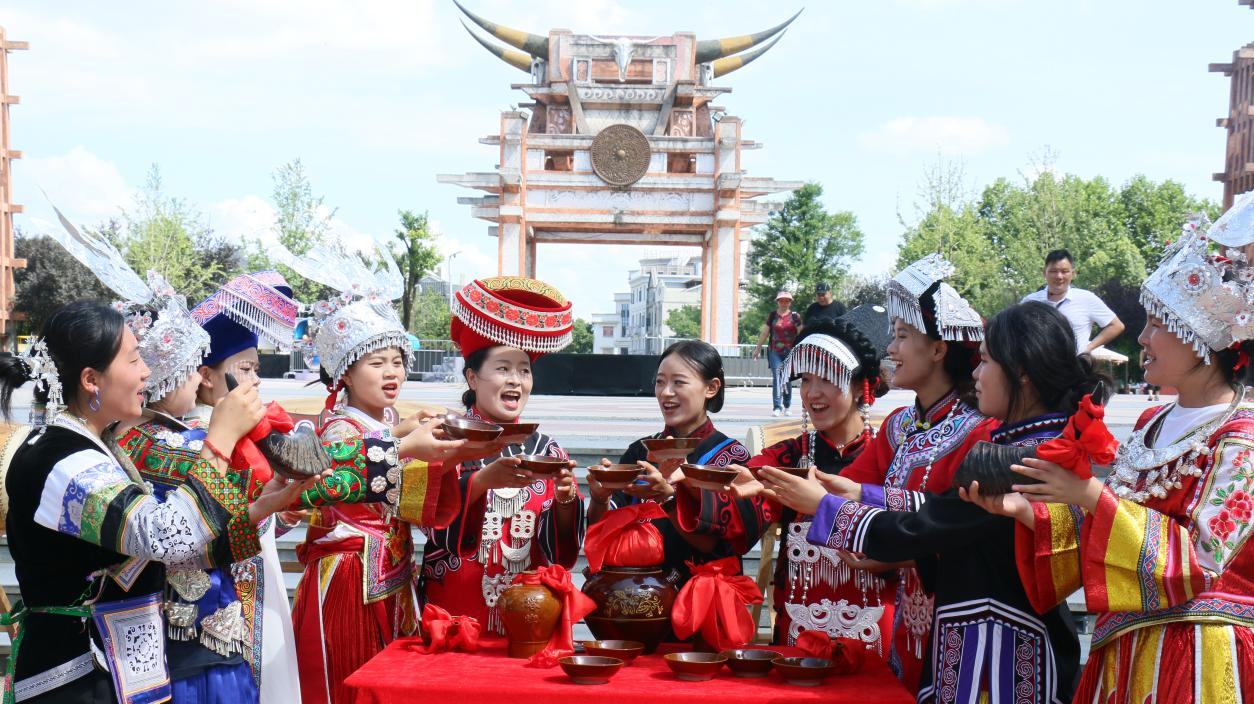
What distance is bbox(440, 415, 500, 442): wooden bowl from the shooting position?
2.80m

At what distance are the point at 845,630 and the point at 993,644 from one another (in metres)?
0.71

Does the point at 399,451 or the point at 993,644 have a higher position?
the point at 399,451

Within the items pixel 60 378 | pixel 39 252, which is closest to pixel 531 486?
pixel 60 378

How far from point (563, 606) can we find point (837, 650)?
0.69m

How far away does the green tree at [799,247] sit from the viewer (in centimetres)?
4269

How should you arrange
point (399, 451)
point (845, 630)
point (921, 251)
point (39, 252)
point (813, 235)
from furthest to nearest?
point (813, 235) → point (39, 252) → point (921, 251) → point (845, 630) → point (399, 451)

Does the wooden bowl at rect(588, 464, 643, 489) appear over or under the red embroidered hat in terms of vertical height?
under

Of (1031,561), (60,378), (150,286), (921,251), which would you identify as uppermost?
(921,251)

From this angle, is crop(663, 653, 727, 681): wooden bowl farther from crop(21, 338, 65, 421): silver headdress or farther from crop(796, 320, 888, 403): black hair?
crop(21, 338, 65, 421): silver headdress

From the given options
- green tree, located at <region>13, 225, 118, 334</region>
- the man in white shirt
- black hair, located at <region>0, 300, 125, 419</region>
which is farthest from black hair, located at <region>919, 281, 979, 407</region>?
green tree, located at <region>13, 225, 118, 334</region>

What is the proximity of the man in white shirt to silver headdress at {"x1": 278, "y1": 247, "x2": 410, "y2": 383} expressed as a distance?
5390 mm

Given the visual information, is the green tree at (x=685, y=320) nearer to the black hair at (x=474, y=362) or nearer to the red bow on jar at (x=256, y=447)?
the black hair at (x=474, y=362)

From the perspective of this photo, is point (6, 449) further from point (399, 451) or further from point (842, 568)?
point (842, 568)

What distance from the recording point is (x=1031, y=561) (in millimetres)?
2363
